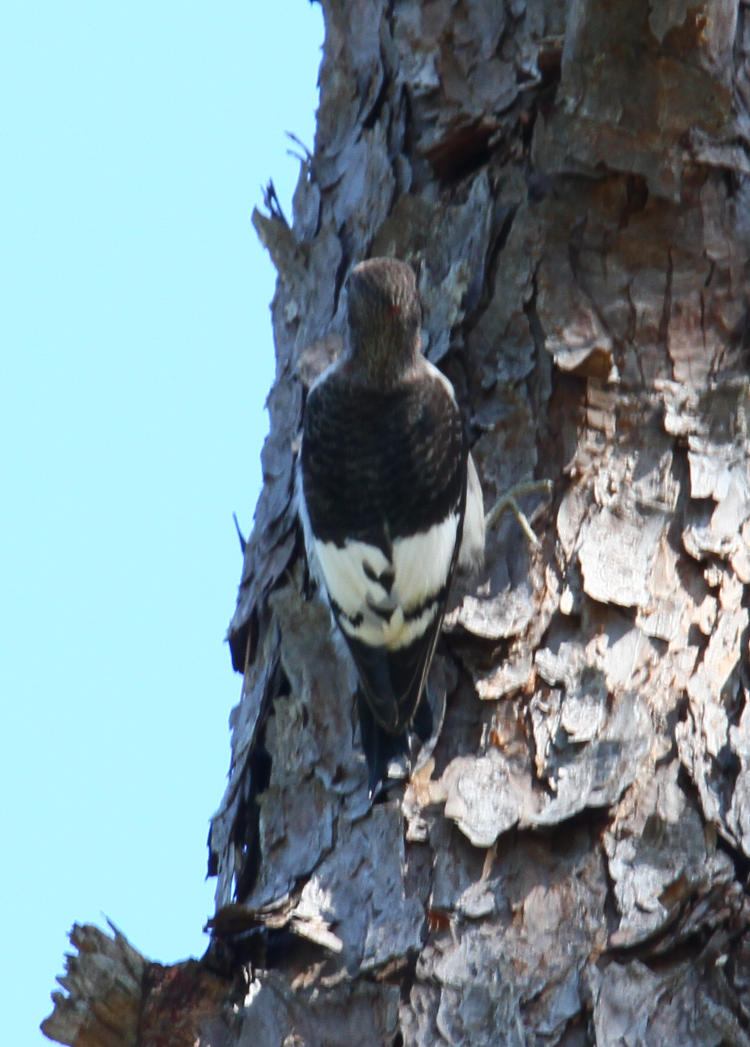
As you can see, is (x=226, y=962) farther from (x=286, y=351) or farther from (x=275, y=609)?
(x=286, y=351)

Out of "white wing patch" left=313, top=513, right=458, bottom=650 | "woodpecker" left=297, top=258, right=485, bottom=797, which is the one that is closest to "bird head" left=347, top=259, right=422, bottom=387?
"woodpecker" left=297, top=258, right=485, bottom=797

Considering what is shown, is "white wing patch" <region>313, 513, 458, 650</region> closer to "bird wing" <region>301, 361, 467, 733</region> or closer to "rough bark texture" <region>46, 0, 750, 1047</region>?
"bird wing" <region>301, 361, 467, 733</region>

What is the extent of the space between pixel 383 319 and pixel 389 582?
71 cm

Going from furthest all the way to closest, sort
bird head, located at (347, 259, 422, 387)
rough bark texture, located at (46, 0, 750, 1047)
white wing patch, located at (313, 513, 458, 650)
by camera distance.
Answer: bird head, located at (347, 259, 422, 387) < white wing patch, located at (313, 513, 458, 650) < rough bark texture, located at (46, 0, 750, 1047)

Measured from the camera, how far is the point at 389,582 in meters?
3.53

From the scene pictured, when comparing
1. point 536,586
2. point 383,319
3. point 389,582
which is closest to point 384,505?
point 389,582

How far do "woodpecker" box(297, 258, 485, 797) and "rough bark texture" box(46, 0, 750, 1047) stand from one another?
0.08 meters

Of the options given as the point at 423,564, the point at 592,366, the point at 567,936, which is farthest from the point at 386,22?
the point at 567,936

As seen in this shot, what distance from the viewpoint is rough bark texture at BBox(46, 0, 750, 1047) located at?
2.62 m

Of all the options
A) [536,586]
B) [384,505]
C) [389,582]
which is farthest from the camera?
[384,505]

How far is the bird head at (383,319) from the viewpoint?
3561 millimetres

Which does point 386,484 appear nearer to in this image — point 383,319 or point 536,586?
point 383,319

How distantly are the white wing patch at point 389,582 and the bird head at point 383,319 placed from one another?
1.72 feet

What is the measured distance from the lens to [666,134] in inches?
129
